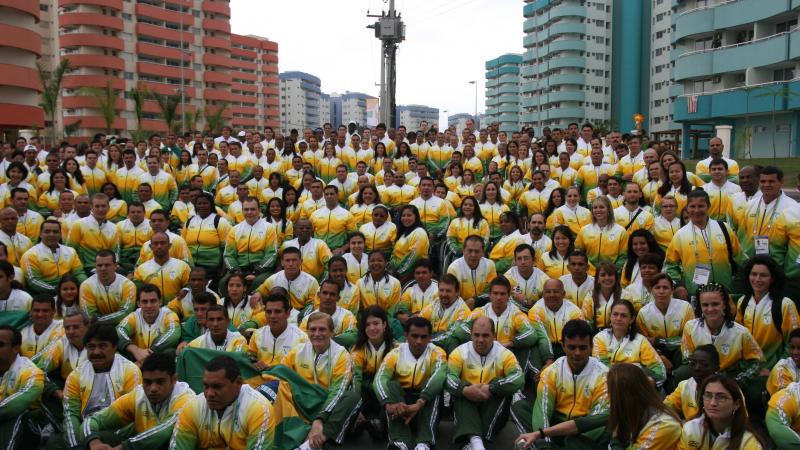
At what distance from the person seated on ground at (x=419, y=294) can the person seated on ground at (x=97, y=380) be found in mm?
3154

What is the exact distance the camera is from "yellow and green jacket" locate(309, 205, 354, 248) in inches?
408

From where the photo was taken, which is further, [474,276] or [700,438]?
[474,276]

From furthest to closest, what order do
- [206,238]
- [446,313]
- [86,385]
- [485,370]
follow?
1. [206,238]
2. [446,313]
3. [485,370]
4. [86,385]

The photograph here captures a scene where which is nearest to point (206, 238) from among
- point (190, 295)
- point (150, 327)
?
point (190, 295)

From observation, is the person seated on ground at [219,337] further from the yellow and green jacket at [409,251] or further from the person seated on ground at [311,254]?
the yellow and green jacket at [409,251]

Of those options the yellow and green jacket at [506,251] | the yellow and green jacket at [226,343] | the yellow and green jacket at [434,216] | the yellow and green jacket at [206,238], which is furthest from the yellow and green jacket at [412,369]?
the yellow and green jacket at [434,216]

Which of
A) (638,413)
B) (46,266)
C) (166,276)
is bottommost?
(638,413)

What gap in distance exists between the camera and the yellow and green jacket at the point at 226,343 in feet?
20.5

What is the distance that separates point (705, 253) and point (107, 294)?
22.6 feet

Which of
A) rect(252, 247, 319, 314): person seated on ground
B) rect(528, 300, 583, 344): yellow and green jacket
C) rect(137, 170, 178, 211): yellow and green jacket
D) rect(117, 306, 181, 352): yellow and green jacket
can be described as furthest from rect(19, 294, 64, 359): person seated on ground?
rect(137, 170, 178, 211): yellow and green jacket

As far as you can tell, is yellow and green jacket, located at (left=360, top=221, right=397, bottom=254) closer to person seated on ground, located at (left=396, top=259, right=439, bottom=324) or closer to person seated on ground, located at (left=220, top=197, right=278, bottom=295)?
person seated on ground, located at (left=220, top=197, right=278, bottom=295)

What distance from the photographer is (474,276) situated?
27.7 ft

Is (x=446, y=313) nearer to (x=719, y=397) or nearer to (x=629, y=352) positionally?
(x=629, y=352)

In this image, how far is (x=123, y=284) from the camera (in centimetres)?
782
